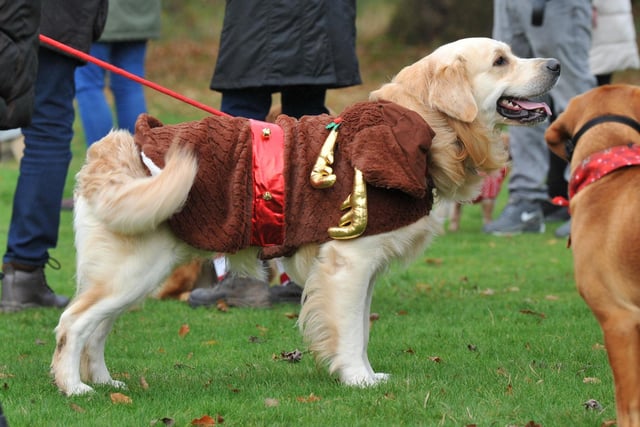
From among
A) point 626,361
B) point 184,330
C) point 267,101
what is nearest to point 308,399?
point 626,361

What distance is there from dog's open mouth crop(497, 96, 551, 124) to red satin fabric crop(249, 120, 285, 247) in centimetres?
104

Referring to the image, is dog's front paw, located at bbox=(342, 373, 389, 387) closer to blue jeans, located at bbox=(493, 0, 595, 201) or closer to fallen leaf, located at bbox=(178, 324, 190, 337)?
fallen leaf, located at bbox=(178, 324, 190, 337)

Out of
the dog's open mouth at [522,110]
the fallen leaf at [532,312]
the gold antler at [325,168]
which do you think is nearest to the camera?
the gold antler at [325,168]

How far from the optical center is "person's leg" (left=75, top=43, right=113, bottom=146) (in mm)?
7906

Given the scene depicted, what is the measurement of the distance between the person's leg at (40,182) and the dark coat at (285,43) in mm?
992

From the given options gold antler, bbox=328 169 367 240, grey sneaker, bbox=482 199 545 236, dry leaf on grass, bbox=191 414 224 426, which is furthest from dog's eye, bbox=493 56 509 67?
grey sneaker, bbox=482 199 545 236

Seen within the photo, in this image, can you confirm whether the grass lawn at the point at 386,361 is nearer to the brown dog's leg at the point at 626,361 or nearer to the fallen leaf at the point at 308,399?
the fallen leaf at the point at 308,399

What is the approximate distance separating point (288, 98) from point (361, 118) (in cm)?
184

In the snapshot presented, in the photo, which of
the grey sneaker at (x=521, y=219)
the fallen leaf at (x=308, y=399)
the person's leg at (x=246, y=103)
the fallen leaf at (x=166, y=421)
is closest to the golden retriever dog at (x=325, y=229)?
the fallen leaf at (x=308, y=399)

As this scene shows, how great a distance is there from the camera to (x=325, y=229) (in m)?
4.38

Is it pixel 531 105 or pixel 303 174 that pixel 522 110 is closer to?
pixel 531 105

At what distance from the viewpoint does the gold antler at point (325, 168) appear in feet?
14.2

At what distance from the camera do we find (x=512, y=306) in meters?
6.29

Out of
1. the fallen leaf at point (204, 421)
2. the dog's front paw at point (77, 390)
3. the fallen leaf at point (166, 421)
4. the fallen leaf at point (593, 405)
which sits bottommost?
the dog's front paw at point (77, 390)
